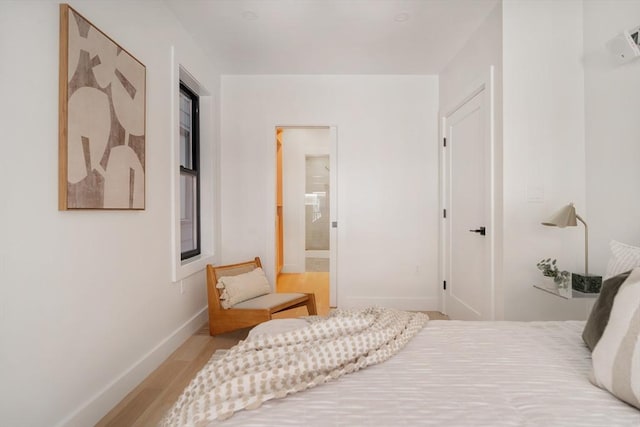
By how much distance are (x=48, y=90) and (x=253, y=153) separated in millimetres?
2365

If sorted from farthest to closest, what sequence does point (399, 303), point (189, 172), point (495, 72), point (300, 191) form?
1. point (300, 191)
2. point (399, 303)
3. point (189, 172)
4. point (495, 72)

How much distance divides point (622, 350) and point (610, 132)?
1.75 meters

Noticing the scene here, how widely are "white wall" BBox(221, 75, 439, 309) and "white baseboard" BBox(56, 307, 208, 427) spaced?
1258 millimetres

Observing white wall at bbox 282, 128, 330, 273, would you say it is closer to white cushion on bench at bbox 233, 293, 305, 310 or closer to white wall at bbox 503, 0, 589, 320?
white cushion on bench at bbox 233, 293, 305, 310

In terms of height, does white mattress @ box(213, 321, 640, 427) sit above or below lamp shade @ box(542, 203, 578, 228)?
below

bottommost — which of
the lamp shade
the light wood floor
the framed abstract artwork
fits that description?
the light wood floor

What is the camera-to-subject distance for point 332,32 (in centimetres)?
284

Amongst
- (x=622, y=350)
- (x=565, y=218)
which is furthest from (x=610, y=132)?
(x=622, y=350)

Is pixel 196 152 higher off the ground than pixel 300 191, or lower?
higher

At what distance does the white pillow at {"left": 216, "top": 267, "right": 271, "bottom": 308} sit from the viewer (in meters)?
2.85

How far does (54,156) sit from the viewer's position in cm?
150

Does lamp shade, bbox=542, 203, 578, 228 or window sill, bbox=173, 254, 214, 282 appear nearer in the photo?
lamp shade, bbox=542, 203, 578, 228

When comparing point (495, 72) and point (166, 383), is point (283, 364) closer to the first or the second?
point (166, 383)

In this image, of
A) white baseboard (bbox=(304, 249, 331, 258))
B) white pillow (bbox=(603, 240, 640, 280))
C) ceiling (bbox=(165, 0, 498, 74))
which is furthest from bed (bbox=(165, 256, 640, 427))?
white baseboard (bbox=(304, 249, 331, 258))
